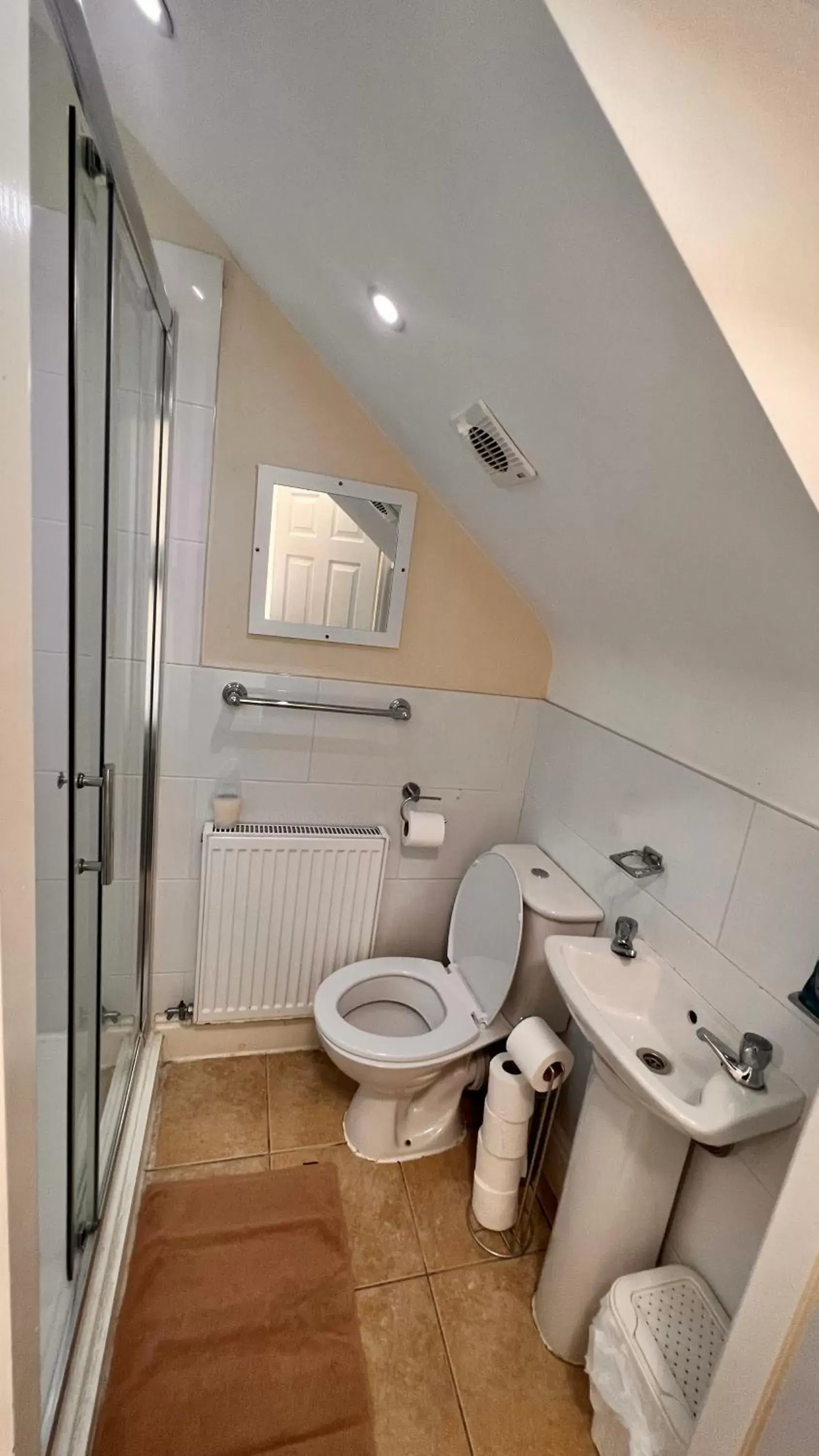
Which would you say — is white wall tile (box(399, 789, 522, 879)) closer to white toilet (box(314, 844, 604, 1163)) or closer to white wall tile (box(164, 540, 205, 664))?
white toilet (box(314, 844, 604, 1163))

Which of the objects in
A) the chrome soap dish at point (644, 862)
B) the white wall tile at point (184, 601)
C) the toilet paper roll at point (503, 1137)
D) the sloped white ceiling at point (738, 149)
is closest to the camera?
the sloped white ceiling at point (738, 149)

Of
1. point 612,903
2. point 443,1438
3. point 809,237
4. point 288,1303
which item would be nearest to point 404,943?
point 612,903

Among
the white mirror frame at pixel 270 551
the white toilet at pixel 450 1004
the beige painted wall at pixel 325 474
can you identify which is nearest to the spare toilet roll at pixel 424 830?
the white toilet at pixel 450 1004

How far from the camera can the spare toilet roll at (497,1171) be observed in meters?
1.46

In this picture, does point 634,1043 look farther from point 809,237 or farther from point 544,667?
point 809,237

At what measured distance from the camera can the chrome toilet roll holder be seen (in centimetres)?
185

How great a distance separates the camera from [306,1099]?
1.81m

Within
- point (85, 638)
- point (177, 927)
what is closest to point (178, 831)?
point (177, 927)

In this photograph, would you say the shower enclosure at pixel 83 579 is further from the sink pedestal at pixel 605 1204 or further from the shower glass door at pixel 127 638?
the sink pedestal at pixel 605 1204

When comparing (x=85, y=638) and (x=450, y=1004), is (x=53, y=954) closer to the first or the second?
(x=85, y=638)

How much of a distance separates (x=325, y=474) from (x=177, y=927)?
134 centimetres

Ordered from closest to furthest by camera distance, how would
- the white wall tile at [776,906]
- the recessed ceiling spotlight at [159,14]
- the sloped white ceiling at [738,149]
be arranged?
the sloped white ceiling at [738,149] < the recessed ceiling spotlight at [159,14] < the white wall tile at [776,906]

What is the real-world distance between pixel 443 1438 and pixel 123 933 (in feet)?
3.95

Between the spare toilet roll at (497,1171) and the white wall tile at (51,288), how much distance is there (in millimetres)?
1762
